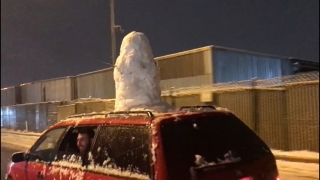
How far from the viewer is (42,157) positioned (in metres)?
5.70

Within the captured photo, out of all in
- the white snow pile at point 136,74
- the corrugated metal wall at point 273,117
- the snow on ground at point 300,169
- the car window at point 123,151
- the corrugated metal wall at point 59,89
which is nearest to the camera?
the car window at point 123,151

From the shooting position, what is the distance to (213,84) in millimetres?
17844

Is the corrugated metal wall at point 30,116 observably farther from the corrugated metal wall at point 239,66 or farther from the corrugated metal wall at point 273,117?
the corrugated metal wall at point 273,117

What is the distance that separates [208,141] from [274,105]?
11.5 meters

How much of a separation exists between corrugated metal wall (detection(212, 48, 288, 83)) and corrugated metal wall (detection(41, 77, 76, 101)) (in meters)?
5.78

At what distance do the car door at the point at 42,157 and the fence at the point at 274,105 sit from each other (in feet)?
26.7

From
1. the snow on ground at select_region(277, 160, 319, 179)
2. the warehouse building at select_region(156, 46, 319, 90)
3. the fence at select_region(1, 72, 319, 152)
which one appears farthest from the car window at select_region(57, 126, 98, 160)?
the warehouse building at select_region(156, 46, 319, 90)

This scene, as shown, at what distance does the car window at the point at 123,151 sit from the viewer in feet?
12.9

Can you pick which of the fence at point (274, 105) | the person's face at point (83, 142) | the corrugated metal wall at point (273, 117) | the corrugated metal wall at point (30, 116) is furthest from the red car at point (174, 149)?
the corrugated metal wall at point (30, 116)

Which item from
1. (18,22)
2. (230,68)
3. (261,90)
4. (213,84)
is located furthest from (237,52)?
(18,22)

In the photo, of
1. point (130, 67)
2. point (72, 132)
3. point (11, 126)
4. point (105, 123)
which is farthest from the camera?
point (11, 126)

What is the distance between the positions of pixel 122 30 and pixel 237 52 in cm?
888

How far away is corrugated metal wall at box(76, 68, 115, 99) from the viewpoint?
17.7 metres

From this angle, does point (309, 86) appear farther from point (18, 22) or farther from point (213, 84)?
point (18, 22)
